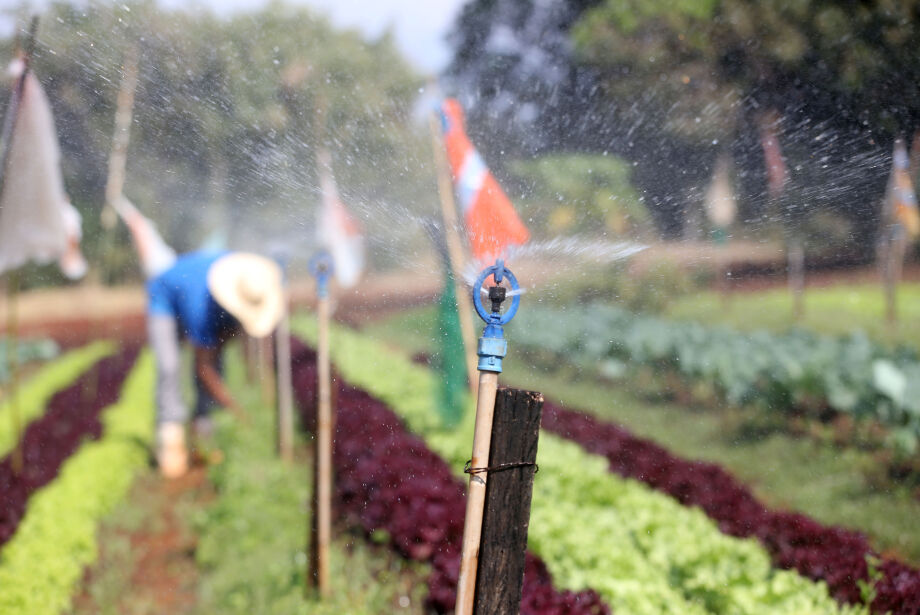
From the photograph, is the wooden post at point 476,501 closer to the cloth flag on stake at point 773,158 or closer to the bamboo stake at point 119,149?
the bamboo stake at point 119,149

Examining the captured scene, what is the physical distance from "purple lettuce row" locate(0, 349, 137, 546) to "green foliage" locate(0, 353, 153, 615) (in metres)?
0.08

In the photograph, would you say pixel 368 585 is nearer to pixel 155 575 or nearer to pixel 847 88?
pixel 155 575

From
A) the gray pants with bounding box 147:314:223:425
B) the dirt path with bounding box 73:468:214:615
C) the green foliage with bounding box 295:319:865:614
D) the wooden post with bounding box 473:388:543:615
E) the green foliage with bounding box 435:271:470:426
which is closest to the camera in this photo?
the wooden post with bounding box 473:388:543:615

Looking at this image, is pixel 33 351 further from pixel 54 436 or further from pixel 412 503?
pixel 412 503

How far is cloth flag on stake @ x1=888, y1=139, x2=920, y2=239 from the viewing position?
9.16 metres

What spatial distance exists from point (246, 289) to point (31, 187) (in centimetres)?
218

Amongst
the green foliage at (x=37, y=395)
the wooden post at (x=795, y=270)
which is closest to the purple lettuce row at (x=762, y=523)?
the green foliage at (x=37, y=395)

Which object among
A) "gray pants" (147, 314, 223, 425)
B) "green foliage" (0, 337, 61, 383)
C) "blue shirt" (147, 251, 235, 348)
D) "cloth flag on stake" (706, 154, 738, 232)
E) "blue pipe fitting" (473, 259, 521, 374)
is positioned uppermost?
"cloth flag on stake" (706, 154, 738, 232)

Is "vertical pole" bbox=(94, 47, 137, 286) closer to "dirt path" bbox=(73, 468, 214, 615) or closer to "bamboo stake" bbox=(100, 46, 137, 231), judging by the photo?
"bamboo stake" bbox=(100, 46, 137, 231)

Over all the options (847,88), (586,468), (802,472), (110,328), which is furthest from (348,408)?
(110,328)

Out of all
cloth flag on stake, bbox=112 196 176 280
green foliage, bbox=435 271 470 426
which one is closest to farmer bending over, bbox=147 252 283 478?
green foliage, bbox=435 271 470 426

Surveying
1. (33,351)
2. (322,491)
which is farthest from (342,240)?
(33,351)

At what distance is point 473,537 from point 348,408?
537 centimetres

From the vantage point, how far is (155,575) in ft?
16.1
